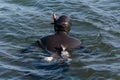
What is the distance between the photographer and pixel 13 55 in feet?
29.5

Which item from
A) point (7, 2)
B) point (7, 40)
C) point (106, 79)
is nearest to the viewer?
point (106, 79)

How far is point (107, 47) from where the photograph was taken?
30.8 ft

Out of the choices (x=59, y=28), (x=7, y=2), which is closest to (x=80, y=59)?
(x=59, y=28)

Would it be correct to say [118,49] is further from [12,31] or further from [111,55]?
[12,31]

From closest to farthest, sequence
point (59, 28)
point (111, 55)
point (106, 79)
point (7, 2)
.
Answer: point (106, 79) < point (59, 28) < point (111, 55) < point (7, 2)

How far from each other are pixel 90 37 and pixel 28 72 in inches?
116

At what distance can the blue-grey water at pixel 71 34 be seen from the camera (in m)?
7.84

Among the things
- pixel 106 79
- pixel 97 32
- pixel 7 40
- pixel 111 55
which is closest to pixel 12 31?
pixel 7 40

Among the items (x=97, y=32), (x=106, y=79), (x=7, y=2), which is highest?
(x=7, y=2)

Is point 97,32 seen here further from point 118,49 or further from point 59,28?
point 59,28

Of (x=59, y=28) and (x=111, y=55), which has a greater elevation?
(x=59, y=28)

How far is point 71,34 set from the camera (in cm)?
1047

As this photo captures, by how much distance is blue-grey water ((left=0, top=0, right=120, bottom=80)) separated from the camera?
7840 millimetres

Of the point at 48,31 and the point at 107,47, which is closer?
the point at 107,47
